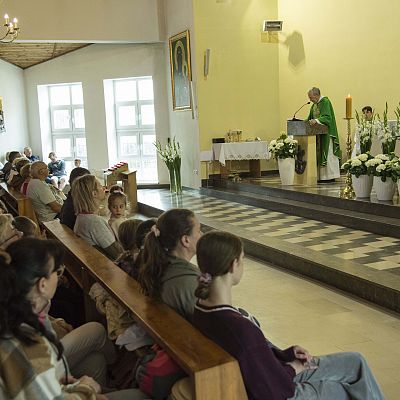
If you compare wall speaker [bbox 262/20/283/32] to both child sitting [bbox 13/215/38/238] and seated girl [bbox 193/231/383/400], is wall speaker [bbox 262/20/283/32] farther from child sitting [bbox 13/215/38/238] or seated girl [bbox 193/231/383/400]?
seated girl [bbox 193/231/383/400]

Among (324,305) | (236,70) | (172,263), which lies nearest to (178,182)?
(236,70)

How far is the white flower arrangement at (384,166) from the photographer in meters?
7.26

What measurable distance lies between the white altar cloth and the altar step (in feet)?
1.89

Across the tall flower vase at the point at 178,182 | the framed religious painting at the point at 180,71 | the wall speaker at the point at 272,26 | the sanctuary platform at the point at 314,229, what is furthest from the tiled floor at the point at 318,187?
the wall speaker at the point at 272,26

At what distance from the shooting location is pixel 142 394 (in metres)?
2.30

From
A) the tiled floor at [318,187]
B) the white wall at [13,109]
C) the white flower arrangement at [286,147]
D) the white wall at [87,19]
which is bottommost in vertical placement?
the tiled floor at [318,187]

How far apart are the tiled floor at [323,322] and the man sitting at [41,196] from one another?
86.7 inches

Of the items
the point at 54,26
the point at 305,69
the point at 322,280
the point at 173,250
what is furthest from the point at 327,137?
the point at 173,250

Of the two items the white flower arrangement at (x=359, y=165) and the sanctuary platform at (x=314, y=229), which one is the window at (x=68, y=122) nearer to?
the sanctuary platform at (x=314, y=229)

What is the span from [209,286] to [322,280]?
349 cm

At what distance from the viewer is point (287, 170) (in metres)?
9.99

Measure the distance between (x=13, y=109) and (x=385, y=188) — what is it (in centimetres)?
1047

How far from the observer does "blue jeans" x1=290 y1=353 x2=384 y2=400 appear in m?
2.40

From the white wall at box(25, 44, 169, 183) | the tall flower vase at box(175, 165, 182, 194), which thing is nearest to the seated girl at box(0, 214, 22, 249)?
the tall flower vase at box(175, 165, 182, 194)
